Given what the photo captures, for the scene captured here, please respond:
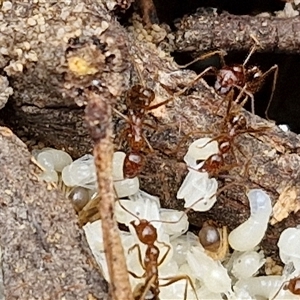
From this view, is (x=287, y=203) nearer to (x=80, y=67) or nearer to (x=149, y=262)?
(x=149, y=262)

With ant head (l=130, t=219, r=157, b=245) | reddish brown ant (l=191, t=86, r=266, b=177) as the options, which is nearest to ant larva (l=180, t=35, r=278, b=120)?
reddish brown ant (l=191, t=86, r=266, b=177)

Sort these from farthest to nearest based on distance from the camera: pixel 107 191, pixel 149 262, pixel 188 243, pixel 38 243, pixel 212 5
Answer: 1. pixel 212 5
2. pixel 188 243
3. pixel 149 262
4. pixel 38 243
5. pixel 107 191

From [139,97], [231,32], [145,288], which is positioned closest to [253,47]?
[231,32]

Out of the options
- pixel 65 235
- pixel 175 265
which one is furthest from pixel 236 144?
pixel 65 235

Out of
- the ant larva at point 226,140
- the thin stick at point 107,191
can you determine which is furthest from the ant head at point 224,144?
the thin stick at point 107,191

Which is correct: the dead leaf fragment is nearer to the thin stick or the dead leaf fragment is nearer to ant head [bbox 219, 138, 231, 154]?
ant head [bbox 219, 138, 231, 154]
